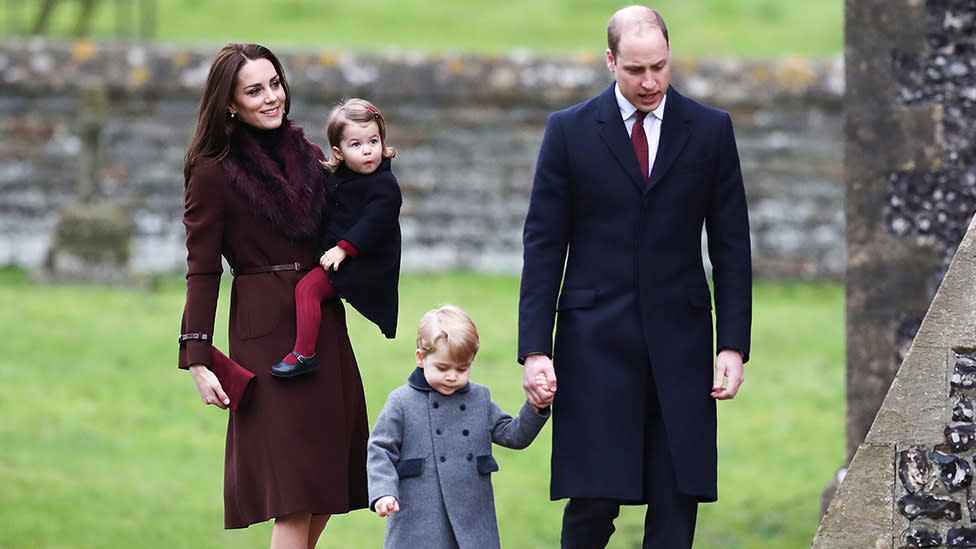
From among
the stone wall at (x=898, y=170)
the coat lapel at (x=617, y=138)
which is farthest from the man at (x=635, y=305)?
the stone wall at (x=898, y=170)

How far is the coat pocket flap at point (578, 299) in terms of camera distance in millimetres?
4930

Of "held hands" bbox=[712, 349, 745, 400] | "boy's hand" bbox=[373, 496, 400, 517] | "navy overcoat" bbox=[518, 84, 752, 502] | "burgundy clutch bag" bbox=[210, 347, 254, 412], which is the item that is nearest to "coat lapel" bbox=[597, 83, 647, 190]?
"navy overcoat" bbox=[518, 84, 752, 502]

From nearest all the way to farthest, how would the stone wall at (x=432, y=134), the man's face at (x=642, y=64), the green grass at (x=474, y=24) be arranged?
the man's face at (x=642, y=64) < the stone wall at (x=432, y=134) < the green grass at (x=474, y=24)

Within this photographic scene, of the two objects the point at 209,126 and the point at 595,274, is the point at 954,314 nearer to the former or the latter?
the point at 595,274

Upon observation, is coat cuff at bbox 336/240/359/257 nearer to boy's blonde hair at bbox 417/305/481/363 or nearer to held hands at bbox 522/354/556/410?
boy's blonde hair at bbox 417/305/481/363

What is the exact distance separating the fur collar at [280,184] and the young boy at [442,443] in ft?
1.63

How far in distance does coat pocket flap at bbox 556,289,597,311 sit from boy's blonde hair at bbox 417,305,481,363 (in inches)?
12.2

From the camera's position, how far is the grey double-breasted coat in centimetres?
487

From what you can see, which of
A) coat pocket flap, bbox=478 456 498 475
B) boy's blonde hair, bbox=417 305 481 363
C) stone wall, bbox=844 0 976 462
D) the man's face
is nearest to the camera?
the man's face

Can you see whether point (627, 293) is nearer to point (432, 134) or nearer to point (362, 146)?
point (362, 146)

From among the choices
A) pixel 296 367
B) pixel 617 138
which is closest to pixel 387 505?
pixel 296 367

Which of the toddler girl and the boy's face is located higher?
the toddler girl

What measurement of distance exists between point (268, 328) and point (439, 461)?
66cm

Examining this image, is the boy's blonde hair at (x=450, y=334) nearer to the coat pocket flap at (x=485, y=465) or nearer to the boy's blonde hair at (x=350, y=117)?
the coat pocket flap at (x=485, y=465)
